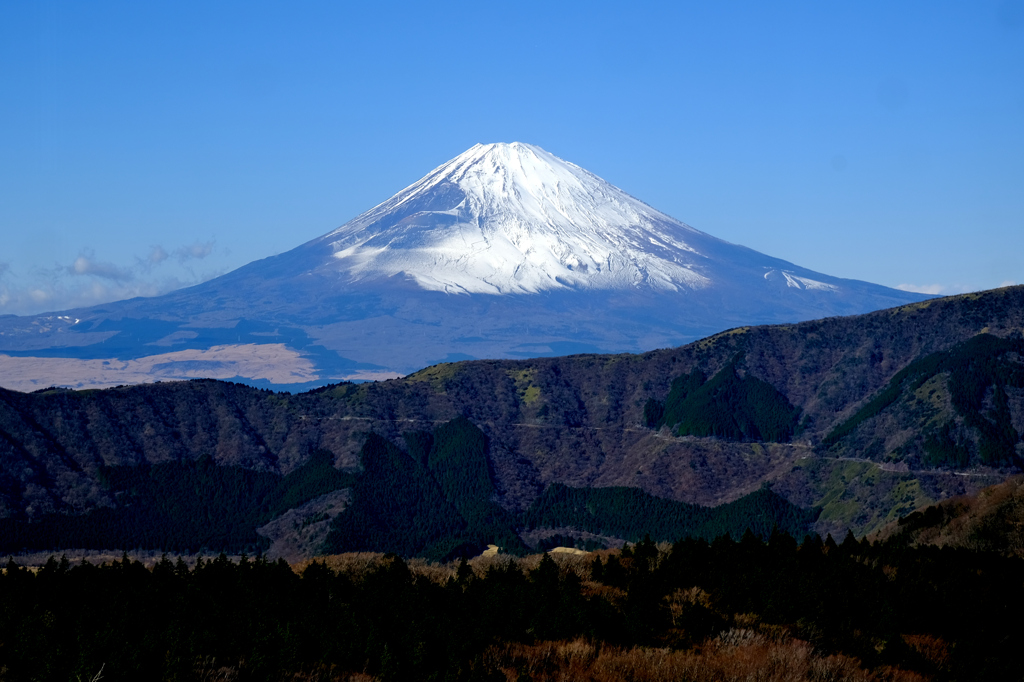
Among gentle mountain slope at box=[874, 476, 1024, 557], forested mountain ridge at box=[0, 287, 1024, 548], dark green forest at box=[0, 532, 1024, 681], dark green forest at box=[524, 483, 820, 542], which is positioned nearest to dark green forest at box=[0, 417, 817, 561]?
dark green forest at box=[524, 483, 820, 542]

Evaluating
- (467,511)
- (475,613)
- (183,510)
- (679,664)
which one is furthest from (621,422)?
(679,664)

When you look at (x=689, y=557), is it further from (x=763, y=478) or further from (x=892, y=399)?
A: (x=892, y=399)

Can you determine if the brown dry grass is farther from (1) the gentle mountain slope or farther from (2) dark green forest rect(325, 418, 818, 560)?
(2) dark green forest rect(325, 418, 818, 560)

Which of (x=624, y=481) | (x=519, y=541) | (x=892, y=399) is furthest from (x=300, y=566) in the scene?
(x=892, y=399)

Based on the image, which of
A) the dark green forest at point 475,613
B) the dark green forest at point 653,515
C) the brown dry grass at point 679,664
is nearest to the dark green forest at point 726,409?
the dark green forest at point 653,515

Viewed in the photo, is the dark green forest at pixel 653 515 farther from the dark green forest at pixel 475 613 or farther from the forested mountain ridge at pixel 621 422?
the dark green forest at pixel 475 613

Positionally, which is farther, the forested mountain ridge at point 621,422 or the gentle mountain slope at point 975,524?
the forested mountain ridge at point 621,422
